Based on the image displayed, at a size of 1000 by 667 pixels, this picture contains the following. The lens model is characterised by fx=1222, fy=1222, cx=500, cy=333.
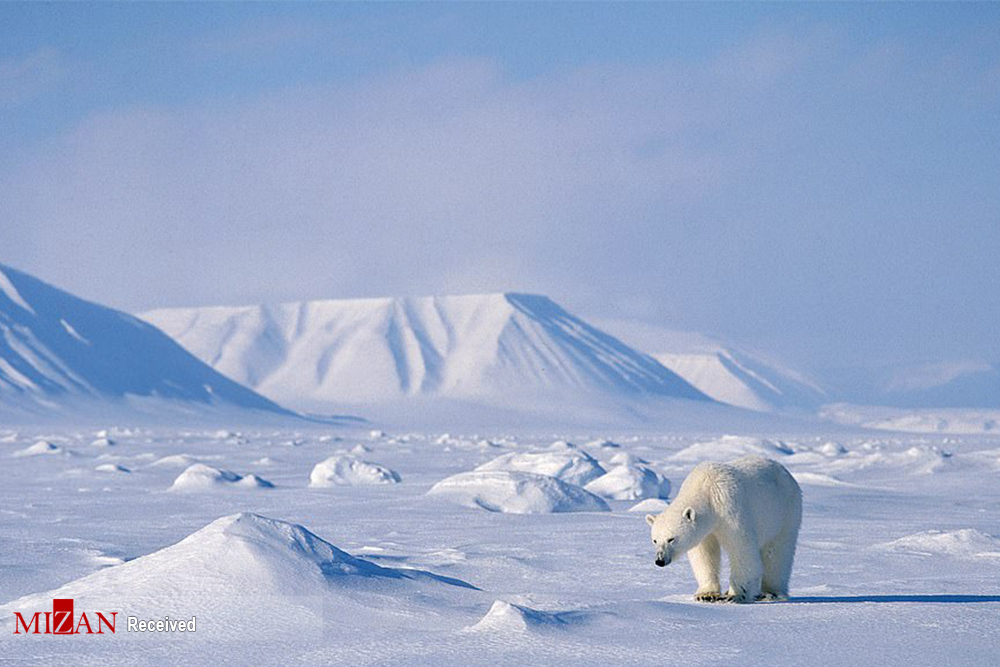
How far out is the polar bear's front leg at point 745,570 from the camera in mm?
6992

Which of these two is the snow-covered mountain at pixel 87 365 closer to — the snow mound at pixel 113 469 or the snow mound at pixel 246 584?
the snow mound at pixel 113 469

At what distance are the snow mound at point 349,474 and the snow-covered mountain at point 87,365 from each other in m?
88.5

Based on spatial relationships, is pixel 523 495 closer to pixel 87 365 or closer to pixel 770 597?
pixel 770 597

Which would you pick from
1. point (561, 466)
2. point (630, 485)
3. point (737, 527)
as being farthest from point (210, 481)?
point (737, 527)

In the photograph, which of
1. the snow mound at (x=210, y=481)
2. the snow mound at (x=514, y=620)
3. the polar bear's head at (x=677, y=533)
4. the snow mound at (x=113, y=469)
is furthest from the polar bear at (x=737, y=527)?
the snow mound at (x=113, y=469)

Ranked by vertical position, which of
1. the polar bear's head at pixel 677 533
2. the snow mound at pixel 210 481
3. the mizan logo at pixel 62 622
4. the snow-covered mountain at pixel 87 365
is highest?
the snow-covered mountain at pixel 87 365

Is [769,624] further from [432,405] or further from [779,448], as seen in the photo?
[432,405]

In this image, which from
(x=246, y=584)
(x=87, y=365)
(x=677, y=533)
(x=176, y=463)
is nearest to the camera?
(x=246, y=584)

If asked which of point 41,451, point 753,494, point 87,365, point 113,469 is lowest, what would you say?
point 41,451

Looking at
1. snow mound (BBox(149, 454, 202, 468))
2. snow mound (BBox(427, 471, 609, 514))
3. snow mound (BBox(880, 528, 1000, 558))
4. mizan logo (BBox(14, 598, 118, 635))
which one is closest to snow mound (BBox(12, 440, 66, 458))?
snow mound (BBox(149, 454, 202, 468))

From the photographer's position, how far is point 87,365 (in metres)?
131

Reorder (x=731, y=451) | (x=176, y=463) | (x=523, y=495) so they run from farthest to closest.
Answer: (x=731, y=451)
(x=176, y=463)
(x=523, y=495)

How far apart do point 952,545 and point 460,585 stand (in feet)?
19.2

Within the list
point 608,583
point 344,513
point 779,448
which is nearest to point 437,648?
point 608,583
